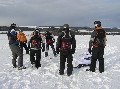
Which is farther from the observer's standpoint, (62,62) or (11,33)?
(11,33)

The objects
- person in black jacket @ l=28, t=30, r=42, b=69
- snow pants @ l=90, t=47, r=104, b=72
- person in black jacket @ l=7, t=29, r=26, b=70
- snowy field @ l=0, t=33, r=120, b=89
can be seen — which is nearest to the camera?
snowy field @ l=0, t=33, r=120, b=89

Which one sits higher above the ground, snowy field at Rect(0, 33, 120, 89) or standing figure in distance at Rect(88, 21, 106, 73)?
standing figure in distance at Rect(88, 21, 106, 73)

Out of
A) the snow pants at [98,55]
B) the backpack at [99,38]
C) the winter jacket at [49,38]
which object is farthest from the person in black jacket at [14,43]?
the winter jacket at [49,38]

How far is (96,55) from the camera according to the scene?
1342 cm

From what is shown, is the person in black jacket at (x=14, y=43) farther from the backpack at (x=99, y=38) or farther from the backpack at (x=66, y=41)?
the backpack at (x=99, y=38)

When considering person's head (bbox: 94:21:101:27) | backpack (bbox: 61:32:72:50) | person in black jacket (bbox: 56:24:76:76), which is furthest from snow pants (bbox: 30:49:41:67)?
person's head (bbox: 94:21:101:27)

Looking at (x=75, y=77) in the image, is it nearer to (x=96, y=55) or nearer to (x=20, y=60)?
(x=96, y=55)

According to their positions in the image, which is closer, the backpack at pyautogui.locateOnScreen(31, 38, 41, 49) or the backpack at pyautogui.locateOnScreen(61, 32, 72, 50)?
the backpack at pyautogui.locateOnScreen(61, 32, 72, 50)

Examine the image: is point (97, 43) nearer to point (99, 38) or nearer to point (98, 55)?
point (99, 38)

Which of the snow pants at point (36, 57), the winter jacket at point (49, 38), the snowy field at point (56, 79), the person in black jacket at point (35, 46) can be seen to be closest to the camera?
the snowy field at point (56, 79)

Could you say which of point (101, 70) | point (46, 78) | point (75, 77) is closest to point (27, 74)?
point (46, 78)

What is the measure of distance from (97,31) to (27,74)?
3249mm

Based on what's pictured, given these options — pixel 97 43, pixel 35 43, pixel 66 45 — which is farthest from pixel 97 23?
pixel 35 43

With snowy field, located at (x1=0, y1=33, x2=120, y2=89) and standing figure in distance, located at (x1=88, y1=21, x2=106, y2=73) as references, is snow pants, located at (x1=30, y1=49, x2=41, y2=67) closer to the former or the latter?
snowy field, located at (x1=0, y1=33, x2=120, y2=89)
